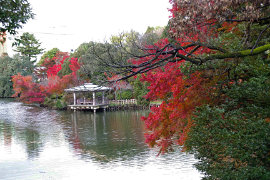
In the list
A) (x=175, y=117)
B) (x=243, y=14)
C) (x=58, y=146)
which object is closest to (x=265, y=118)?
(x=243, y=14)

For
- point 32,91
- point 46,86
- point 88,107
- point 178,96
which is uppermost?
point 46,86

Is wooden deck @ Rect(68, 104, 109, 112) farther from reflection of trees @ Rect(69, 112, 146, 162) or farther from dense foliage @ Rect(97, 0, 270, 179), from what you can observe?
dense foliage @ Rect(97, 0, 270, 179)

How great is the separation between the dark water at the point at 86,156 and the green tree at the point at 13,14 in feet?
14.3

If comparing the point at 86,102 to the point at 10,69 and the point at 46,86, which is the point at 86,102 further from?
the point at 10,69

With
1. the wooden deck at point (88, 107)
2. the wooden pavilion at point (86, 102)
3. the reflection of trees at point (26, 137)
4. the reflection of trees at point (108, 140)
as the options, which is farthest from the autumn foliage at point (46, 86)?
the reflection of trees at point (108, 140)

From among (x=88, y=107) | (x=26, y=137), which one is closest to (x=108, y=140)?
(x=26, y=137)

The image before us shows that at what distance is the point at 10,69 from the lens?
4441 cm

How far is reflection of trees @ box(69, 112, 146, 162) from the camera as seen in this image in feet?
36.1

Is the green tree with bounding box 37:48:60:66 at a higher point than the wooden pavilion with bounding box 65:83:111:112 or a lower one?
higher

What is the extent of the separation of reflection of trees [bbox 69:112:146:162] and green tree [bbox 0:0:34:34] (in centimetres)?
540

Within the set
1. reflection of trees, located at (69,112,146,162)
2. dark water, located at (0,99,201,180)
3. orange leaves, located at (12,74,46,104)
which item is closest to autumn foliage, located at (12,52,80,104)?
orange leaves, located at (12,74,46,104)

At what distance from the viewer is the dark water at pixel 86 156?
872 centimetres

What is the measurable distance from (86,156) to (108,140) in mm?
2795

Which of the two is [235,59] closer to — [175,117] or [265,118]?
[265,118]
